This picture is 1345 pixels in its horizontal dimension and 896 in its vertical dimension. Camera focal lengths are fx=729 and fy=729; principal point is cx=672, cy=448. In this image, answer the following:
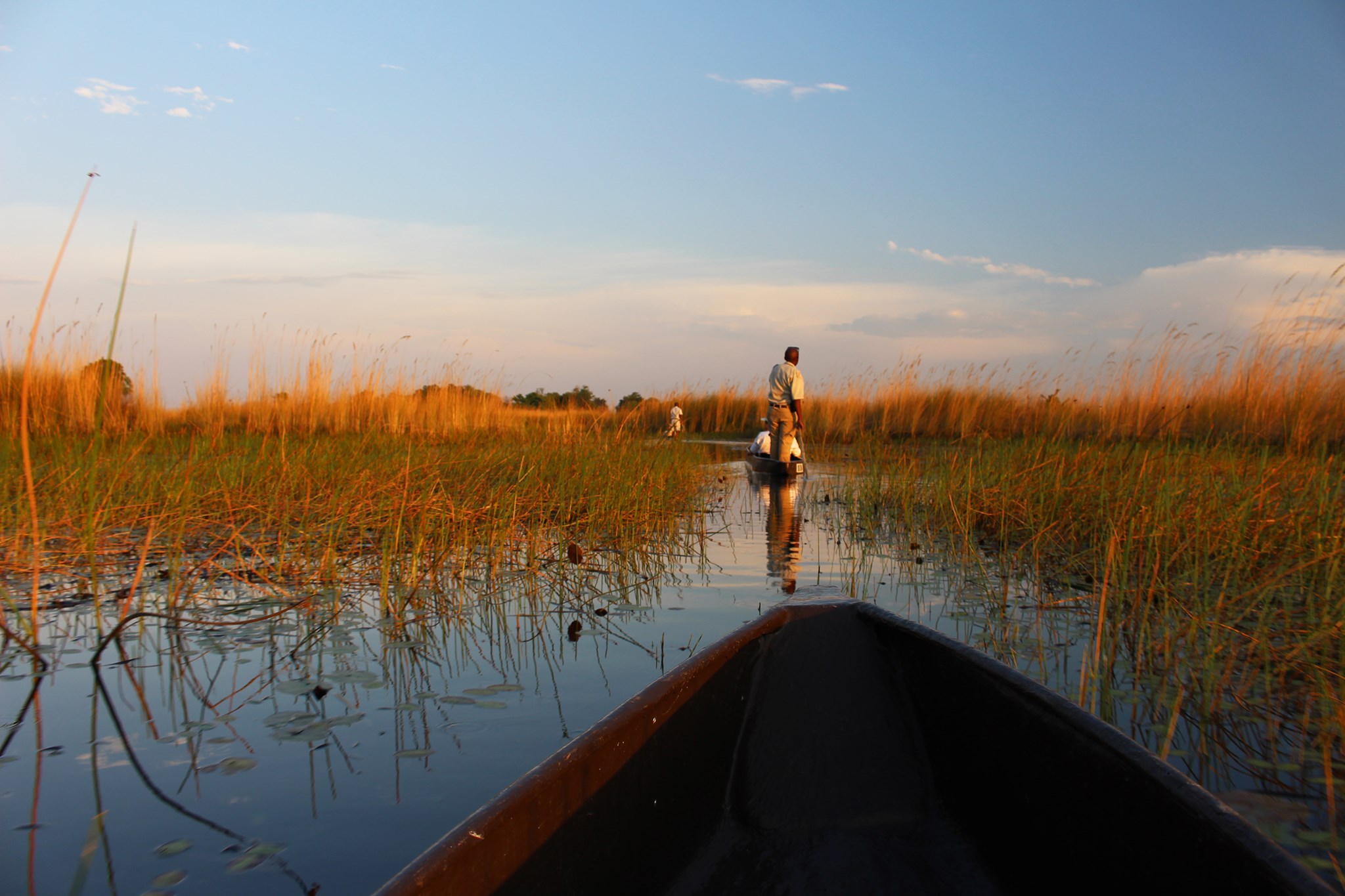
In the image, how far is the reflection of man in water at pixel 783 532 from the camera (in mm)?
4272

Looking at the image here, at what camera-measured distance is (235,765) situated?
1861mm

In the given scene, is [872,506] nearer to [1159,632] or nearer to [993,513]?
[993,513]

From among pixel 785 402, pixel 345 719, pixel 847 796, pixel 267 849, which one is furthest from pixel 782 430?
pixel 267 849

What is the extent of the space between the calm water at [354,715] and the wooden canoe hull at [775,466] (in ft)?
17.4

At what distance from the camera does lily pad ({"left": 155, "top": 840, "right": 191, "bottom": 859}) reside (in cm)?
152

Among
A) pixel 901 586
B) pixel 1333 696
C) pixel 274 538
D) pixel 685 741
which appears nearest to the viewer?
pixel 685 741

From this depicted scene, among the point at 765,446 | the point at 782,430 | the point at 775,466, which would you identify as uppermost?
the point at 782,430

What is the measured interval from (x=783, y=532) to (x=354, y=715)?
397 centimetres

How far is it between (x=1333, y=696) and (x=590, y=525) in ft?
12.8

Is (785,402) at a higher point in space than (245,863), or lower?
higher

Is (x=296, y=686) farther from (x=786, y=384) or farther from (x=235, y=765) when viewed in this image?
(x=786, y=384)

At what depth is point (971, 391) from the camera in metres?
14.4

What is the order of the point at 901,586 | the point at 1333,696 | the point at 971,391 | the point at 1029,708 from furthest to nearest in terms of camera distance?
the point at 971,391
the point at 901,586
the point at 1333,696
the point at 1029,708

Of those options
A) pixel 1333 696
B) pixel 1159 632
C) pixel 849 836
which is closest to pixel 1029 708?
pixel 849 836
